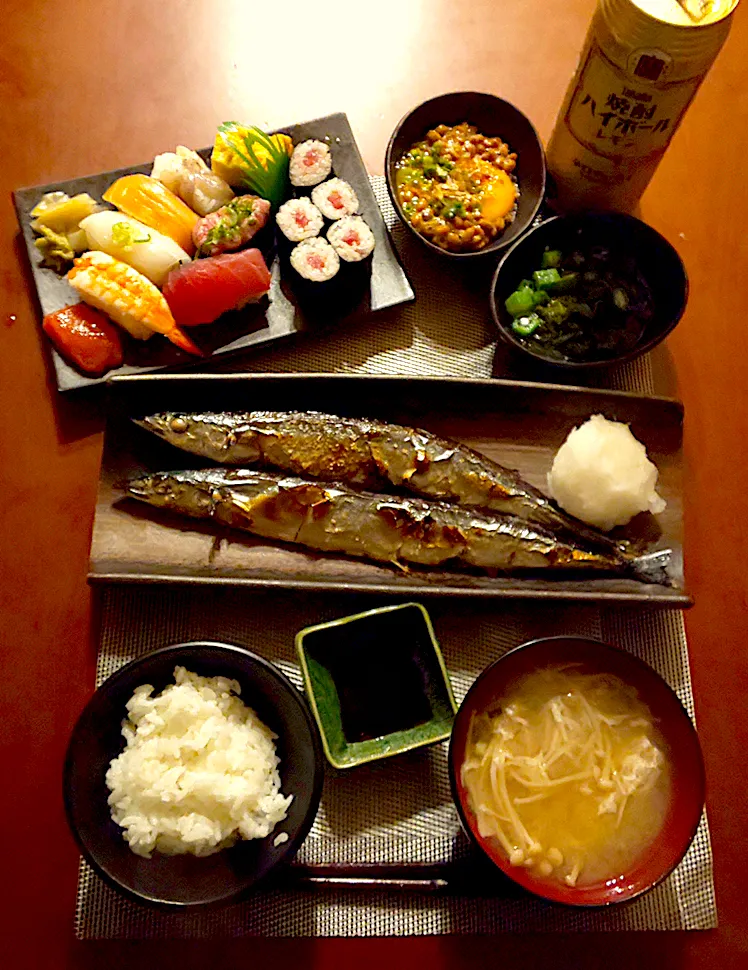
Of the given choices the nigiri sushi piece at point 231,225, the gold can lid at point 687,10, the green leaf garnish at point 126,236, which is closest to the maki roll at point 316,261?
the nigiri sushi piece at point 231,225

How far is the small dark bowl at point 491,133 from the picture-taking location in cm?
197

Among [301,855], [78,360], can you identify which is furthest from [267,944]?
[78,360]

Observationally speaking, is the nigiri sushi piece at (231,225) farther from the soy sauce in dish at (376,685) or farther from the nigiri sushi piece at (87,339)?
the soy sauce in dish at (376,685)

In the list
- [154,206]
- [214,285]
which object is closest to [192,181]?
[154,206]

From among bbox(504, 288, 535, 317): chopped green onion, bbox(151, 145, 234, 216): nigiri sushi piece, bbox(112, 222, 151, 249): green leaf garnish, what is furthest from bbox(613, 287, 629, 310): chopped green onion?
bbox(112, 222, 151, 249): green leaf garnish

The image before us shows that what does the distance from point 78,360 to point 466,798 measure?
4.19ft

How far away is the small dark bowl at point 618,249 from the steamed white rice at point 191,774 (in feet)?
3.33

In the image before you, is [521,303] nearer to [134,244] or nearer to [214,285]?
[214,285]

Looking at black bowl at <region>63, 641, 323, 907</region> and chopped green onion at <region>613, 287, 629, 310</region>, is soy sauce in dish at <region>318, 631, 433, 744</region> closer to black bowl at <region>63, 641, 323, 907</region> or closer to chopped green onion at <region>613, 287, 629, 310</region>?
black bowl at <region>63, 641, 323, 907</region>

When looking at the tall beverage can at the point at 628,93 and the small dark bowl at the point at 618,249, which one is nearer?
the tall beverage can at the point at 628,93

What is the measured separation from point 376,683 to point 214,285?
0.95m

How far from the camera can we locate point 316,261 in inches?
74.7

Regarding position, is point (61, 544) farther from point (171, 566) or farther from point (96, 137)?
point (96, 137)

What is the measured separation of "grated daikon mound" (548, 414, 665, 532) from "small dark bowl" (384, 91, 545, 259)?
53cm
